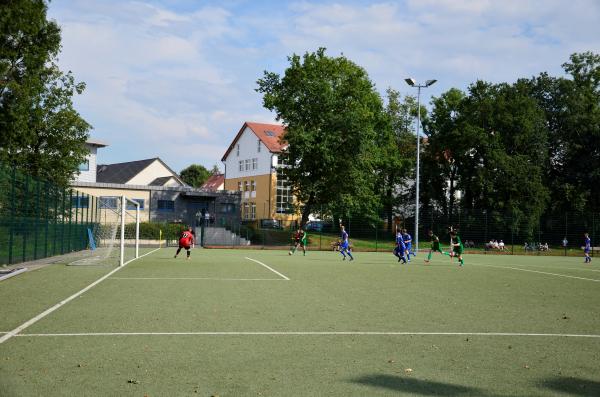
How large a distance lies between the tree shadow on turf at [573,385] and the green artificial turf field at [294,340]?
2 cm

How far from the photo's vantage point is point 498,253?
46.5 metres

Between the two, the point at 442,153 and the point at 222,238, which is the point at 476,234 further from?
the point at 222,238

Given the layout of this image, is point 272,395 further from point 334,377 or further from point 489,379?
point 489,379

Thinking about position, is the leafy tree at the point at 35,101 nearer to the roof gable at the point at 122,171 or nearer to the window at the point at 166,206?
the window at the point at 166,206

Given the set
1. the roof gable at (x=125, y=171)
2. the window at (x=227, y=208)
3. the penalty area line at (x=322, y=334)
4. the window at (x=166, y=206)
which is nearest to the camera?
the penalty area line at (x=322, y=334)

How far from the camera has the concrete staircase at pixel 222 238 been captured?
172 feet

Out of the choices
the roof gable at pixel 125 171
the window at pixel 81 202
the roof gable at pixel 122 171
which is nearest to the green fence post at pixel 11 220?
the window at pixel 81 202

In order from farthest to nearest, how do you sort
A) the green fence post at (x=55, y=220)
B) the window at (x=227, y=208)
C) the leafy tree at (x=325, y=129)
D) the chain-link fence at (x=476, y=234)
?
the window at (x=227, y=208) → the leafy tree at (x=325, y=129) → the chain-link fence at (x=476, y=234) → the green fence post at (x=55, y=220)

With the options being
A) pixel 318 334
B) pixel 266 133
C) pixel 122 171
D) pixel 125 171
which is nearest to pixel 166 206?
pixel 266 133

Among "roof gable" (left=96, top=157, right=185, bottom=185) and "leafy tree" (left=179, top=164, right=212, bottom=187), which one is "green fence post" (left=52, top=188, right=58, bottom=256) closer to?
"roof gable" (left=96, top=157, right=185, bottom=185)

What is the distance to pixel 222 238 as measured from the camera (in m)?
52.8

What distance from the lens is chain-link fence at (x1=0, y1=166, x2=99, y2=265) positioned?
65.6 ft

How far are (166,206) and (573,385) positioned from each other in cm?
5580

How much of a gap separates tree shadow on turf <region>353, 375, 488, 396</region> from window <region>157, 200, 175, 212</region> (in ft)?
180
